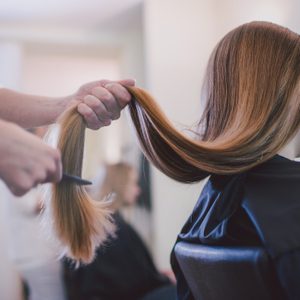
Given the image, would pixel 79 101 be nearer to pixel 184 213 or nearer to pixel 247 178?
pixel 247 178

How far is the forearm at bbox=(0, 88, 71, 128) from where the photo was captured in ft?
2.94

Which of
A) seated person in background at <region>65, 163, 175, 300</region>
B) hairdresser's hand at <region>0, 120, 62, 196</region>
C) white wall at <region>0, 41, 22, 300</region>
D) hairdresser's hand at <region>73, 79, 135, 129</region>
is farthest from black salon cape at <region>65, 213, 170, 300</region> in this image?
hairdresser's hand at <region>0, 120, 62, 196</region>

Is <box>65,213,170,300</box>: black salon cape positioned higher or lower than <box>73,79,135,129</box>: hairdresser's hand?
lower

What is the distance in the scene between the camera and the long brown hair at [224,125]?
0.73 meters

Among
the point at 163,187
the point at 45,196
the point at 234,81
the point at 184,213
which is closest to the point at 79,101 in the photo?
the point at 45,196

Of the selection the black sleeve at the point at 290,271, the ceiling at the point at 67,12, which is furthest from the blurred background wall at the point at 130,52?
the black sleeve at the point at 290,271

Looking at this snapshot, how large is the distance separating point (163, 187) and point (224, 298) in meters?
1.05

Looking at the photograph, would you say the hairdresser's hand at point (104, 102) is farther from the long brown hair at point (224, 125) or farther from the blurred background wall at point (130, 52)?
the blurred background wall at point (130, 52)

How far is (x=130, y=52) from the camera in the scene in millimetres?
2465

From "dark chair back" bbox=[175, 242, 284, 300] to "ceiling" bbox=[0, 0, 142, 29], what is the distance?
5.07 feet

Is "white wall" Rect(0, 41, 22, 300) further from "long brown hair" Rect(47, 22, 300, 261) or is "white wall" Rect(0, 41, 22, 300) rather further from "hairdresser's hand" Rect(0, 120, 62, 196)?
"hairdresser's hand" Rect(0, 120, 62, 196)

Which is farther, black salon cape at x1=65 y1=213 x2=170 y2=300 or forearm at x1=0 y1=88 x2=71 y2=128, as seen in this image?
black salon cape at x1=65 y1=213 x2=170 y2=300

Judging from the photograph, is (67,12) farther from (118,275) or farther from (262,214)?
(262,214)

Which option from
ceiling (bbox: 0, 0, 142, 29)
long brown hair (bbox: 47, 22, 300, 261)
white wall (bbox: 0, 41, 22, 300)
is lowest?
white wall (bbox: 0, 41, 22, 300)
